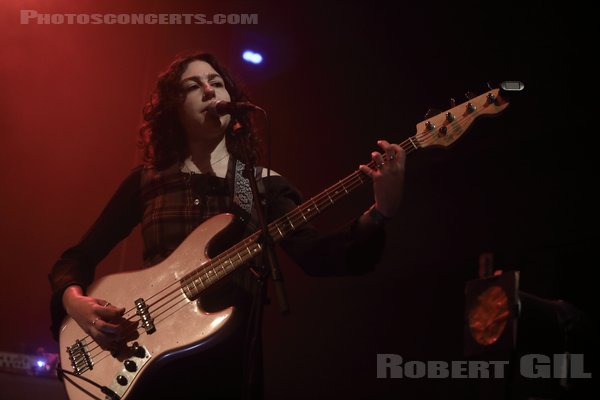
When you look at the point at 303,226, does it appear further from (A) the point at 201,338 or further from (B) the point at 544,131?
(B) the point at 544,131

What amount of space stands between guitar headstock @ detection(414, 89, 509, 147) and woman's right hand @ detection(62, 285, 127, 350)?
1320mm

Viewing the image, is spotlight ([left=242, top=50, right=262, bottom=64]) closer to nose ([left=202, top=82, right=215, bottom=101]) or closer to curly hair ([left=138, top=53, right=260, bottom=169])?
curly hair ([left=138, top=53, right=260, bottom=169])

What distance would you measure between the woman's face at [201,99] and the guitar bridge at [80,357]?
0.98 meters

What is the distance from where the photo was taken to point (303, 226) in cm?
226

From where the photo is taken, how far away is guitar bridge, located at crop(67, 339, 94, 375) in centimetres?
227

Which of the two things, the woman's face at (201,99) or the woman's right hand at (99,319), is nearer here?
the woman's right hand at (99,319)

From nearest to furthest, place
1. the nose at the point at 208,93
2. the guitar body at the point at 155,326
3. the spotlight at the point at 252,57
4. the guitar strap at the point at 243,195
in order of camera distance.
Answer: the guitar body at the point at 155,326
the guitar strap at the point at 243,195
the nose at the point at 208,93
the spotlight at the point at 252,57

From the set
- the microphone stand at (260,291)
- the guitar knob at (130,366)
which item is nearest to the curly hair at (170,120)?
the microphone stand at (260,291)

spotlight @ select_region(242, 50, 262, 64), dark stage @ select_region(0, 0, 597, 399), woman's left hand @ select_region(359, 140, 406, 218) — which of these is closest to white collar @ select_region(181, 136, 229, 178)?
woman's left hand @ select_region(359, 140, 406, 218)

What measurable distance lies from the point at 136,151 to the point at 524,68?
244 cm

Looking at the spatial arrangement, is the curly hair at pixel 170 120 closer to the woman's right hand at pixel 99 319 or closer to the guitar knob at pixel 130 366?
the woman's right hand at pixel 99 319

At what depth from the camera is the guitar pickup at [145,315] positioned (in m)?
2.18

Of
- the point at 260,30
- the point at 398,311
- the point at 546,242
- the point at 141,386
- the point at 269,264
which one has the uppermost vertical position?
the point at 260,30

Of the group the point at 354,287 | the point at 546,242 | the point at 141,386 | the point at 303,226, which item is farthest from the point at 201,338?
the point at 546,242
